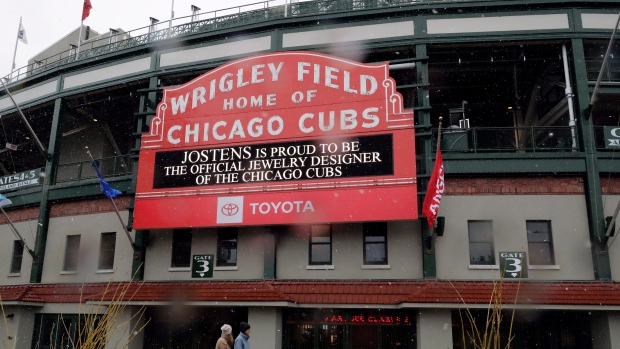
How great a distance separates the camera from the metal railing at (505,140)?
59.2ft

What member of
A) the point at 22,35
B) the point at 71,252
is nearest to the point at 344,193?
the point at 71,252

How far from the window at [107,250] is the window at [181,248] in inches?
116

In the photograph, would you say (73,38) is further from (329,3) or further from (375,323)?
(375,323)

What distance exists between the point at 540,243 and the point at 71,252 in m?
18.1

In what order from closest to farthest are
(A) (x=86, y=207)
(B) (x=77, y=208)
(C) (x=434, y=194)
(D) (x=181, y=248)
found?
(C) (x=434, y=194)
(D) (x=181, y=248)
(A) (x=86, y=207)
(B) (x=77, y=208)

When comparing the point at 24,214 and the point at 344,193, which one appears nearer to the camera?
the point at 344,193

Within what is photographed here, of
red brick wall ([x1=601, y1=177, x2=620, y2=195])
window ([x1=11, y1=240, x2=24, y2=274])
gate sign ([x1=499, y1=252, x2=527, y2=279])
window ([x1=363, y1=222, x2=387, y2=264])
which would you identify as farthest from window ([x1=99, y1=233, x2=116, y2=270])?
red brick wall ([x1=601, y1=177, x2=620, y2=195])

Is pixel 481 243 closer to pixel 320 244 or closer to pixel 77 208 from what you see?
pixel 320 244

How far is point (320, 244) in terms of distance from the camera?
1850cm

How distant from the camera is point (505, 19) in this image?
60.8 feet

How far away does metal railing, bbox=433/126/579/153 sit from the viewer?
59.2 ft

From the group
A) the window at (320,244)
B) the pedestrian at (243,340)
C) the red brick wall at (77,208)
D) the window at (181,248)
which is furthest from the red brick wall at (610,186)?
the red brick wall at (77,208)

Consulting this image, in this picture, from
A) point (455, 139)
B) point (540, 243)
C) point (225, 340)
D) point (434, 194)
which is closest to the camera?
point (225, 340)

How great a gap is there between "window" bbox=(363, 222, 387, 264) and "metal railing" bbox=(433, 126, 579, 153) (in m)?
3.43
